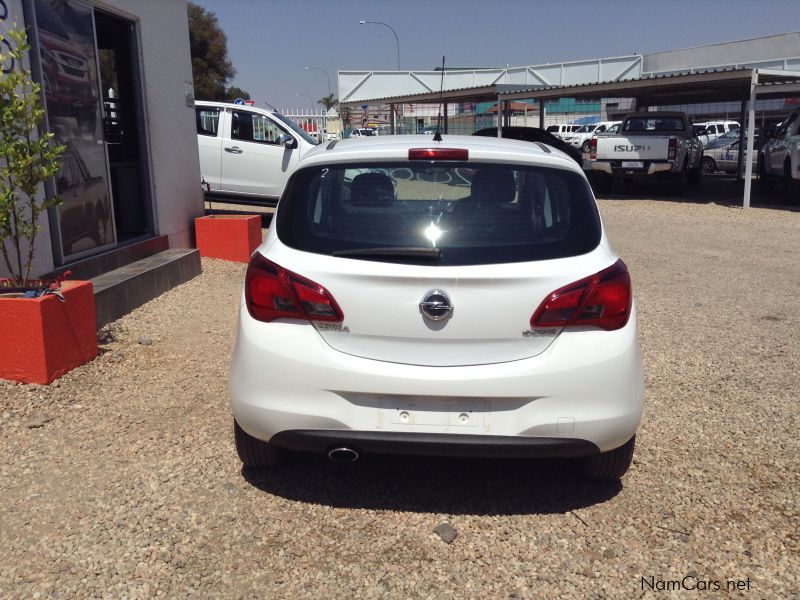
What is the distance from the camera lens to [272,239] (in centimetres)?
340

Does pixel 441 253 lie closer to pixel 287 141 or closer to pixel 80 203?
pixel 80 203

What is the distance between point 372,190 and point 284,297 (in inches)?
27.5

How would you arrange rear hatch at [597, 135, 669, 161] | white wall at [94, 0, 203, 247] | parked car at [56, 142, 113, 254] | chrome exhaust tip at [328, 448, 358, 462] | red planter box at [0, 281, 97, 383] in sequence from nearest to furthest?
chrome exhaust tip at [328, 448, 358, 462], red planter box at [0, 281, 97, 383], parked car at [56, 142, 113, 254], white wall at [94, 0, 203, 247], rear hatch at [597, 135, 669, 161]

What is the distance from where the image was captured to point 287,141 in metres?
13.7

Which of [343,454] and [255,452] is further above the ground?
[343,454]

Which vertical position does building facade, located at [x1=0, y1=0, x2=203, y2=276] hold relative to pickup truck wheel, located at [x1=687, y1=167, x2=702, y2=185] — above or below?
above

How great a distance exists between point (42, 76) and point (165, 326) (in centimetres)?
231

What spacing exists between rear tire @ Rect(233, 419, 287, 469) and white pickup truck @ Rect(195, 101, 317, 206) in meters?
10.5

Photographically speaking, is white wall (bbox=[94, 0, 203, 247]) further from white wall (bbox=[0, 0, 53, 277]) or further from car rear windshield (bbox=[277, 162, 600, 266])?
car rear windshield (bbox=[277, 162, 600, 266])

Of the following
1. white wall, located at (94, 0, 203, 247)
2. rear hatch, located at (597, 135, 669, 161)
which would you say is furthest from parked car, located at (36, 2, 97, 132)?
rear hatch, located at (597, 135, 669, 161)

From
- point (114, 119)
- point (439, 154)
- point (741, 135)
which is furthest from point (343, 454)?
point (741, 135)

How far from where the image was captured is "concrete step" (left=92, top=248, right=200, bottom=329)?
21.1 feet

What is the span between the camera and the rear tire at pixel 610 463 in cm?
348

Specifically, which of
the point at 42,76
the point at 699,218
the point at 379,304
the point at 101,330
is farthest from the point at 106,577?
the point at 699,218
